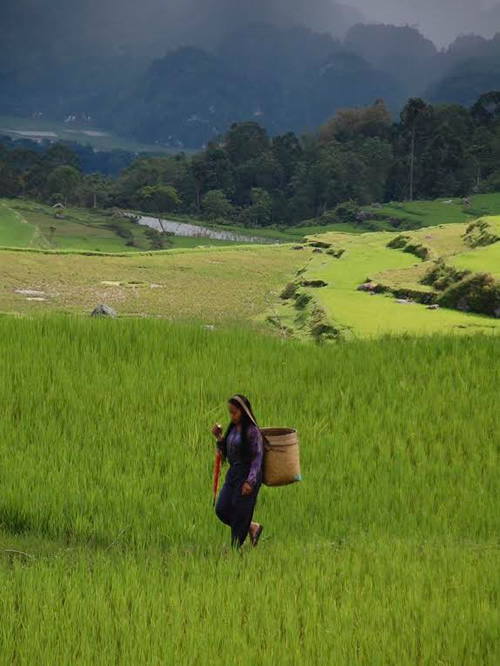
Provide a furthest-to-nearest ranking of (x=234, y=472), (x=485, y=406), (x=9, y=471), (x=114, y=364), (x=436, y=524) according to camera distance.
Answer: (x=114, y=364)
(x=485, y=406)
(x=9, y=471)
(x=436, y=524)
(x=234, y=472)

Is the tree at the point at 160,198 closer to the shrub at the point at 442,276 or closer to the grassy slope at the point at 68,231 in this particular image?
the grassy slope at the point at 68,231

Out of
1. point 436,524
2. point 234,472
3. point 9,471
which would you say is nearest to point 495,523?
point 436,524

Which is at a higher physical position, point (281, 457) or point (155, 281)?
point (281, 457)

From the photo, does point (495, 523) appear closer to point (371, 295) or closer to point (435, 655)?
point (435, 655)

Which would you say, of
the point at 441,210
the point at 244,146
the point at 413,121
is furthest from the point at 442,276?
the point at 244,146

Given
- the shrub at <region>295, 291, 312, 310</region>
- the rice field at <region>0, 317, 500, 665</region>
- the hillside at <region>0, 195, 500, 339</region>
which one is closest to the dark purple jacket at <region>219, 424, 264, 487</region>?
the rice field at <region>0, 317, 500, 665</region>

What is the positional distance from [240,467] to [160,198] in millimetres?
67286

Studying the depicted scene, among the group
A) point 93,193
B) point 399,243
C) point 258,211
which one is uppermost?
point 93,193

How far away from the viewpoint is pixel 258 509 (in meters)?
5.55

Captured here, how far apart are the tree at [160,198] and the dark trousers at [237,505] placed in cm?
6429

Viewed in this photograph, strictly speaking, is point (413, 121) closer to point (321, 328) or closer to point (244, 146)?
point (244, 146)

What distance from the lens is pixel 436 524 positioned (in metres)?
5.39

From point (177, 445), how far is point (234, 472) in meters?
1.80

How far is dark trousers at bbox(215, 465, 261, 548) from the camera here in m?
4.61
